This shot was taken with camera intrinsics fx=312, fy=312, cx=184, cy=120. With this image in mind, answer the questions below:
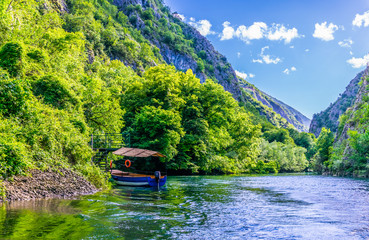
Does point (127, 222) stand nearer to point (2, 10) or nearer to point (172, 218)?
point (172, 218)

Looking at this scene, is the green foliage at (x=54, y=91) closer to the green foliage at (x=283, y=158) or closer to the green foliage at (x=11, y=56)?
the green foliage at (x=11, y=56)

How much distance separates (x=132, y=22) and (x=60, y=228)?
13887 cm

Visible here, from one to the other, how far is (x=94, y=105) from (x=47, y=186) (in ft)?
64.8

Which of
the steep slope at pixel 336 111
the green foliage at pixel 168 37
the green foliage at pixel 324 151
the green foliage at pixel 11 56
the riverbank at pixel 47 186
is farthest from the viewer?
the steep slope at pixel 336 111

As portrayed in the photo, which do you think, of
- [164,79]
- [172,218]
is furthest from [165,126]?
[172,218]

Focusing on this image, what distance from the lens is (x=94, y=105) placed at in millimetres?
34406

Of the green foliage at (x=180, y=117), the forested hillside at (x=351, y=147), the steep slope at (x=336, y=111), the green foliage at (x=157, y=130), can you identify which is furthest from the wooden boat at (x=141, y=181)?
the steep slope at (x=336, y=111)

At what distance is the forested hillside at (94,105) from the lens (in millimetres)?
16875

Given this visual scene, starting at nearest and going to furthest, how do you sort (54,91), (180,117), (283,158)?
Answer: (54,91)
(180,117)
(283,158)

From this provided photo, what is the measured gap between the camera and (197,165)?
48406mm

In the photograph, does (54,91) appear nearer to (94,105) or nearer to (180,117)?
(94,105)

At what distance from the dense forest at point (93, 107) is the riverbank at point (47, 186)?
1.48ft

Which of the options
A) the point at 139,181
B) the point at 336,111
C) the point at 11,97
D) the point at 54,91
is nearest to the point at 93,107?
the point at 54,91

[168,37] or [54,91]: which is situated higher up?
[168,37]
